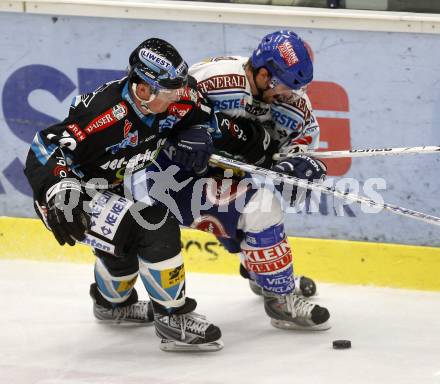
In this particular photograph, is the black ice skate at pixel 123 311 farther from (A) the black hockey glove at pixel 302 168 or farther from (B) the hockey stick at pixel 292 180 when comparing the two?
(A) the black hockey glove at pixel 302 168

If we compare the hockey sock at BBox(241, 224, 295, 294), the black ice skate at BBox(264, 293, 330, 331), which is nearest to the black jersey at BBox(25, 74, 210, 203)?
the hockey sock at BBox(241, 224, 295, 294)

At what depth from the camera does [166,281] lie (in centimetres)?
435

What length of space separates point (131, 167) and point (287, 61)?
0.74m

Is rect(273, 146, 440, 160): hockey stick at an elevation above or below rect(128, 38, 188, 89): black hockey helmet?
below

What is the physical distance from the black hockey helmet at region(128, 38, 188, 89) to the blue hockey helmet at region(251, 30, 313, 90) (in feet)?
1.42

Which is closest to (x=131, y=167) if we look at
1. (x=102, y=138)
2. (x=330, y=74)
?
(x=102, y=138)

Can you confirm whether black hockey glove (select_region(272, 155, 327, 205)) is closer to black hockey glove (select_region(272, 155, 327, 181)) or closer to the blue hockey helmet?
black hockey glove (select_region(272, 155, 327, 181))

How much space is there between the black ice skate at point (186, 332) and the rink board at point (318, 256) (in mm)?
1130

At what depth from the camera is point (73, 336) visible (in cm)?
467

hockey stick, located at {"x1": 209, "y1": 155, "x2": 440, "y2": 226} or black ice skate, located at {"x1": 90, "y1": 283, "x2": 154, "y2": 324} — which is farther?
black ice skate, located at {"x1": 90, "y1": 283, "x2": 154, "y2": 324}

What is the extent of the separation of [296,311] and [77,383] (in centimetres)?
103

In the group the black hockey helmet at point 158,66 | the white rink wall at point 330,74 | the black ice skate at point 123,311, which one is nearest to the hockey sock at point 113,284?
the black ice skate at point 123,311

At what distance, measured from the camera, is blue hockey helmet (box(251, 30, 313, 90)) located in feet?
14.7

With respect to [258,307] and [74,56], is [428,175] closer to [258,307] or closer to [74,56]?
[258,307]
